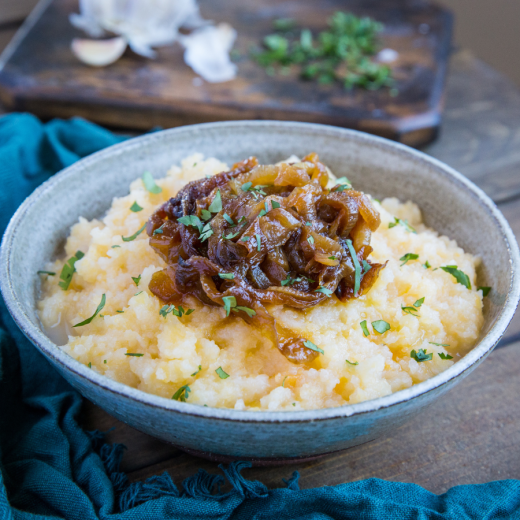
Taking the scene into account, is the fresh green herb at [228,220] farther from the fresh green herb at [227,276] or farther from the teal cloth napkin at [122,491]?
the teal cloth napkin at [122,491]

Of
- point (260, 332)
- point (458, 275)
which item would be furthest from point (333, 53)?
point (260, 332)

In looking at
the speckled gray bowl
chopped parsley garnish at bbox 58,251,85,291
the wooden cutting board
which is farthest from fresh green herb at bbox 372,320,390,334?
the wooden cutting board

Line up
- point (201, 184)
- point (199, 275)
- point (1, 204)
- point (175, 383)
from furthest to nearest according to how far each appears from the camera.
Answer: point (1, 204), point (201, 184), point (199, 275), point (175, 383)

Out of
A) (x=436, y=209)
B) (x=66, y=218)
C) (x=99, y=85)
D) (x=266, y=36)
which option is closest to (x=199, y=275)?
(x=66, y=218)

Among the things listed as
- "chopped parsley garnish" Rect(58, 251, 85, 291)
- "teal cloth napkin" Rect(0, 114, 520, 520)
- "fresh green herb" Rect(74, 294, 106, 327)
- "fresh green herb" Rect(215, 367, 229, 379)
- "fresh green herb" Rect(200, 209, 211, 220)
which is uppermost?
"fresh green herb" Rect(200, 209, 211, 220)

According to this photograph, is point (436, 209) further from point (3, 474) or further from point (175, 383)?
point (3, 474)

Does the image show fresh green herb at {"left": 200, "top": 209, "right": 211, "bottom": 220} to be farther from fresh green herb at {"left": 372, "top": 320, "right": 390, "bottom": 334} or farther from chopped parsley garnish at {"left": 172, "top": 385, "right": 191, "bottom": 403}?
fresh green herb at {"left": 372, "top": 320, "right": 390, "bottom": 334}
